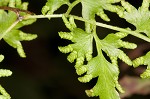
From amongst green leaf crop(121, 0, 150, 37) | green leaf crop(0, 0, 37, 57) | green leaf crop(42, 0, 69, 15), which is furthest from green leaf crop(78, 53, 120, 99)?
green leaf crop(0, 0, 37, 57)

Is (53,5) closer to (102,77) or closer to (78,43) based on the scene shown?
(78,43)

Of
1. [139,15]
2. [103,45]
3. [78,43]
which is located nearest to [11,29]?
[78,43]

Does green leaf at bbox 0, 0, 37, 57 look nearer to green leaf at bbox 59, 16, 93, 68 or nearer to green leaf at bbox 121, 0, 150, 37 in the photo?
green leaf at bbox 59, 16, 93, 68

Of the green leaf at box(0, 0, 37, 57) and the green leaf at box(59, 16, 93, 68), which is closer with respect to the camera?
the green leaf at box(59, 16, 93, 68)

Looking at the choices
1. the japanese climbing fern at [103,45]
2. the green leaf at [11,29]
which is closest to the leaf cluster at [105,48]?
the japanese climbing fern at [103,45]

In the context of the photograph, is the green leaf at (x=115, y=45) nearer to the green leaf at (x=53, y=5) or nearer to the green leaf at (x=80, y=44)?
the green leaf at (x=80, y=44)

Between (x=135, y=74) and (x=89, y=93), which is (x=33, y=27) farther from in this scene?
(x=89, y=93)
